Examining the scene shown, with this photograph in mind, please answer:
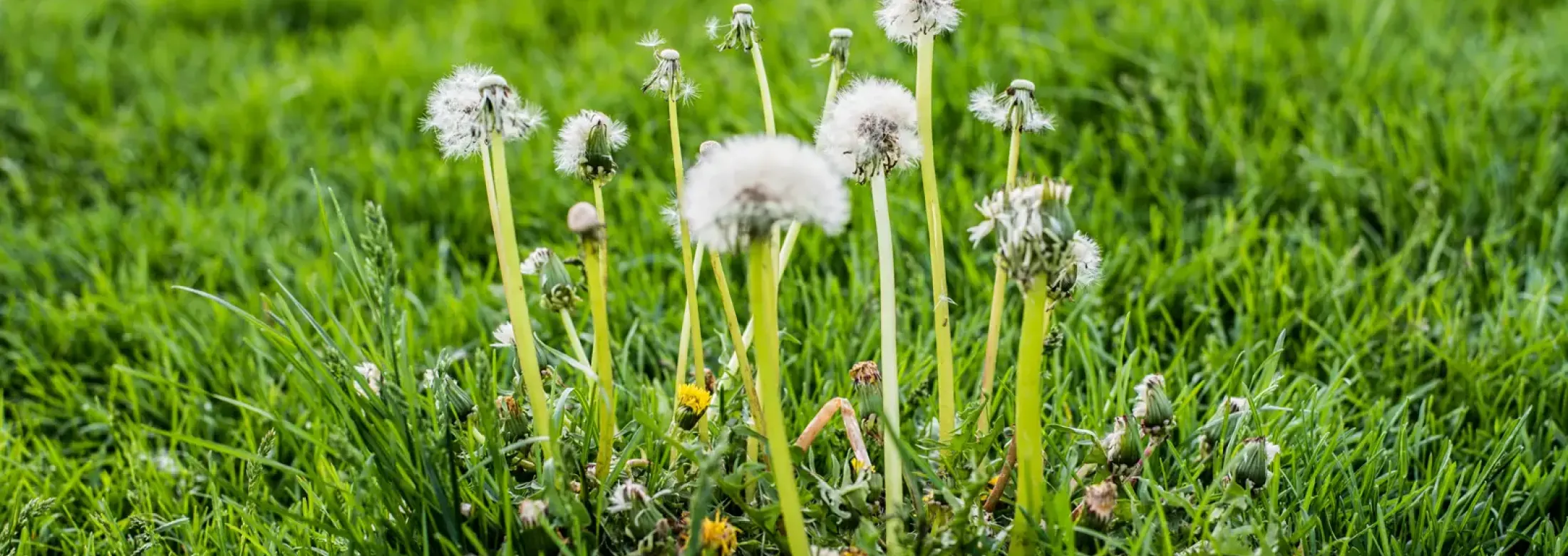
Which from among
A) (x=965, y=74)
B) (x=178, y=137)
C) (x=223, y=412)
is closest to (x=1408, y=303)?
(x=965, y=74)

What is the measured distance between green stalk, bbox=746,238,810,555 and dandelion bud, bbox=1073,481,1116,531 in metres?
0.31

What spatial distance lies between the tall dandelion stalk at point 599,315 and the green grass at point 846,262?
0.09 m

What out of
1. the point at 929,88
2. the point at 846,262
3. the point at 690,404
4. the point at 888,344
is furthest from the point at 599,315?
the point at 846,262

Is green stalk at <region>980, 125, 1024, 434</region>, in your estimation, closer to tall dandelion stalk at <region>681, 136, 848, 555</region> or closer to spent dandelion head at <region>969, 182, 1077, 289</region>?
spent dandelion head at <region>969, 182, 1077, 289</region>

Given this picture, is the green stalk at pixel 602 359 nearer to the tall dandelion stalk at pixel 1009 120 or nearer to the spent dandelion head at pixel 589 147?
the spent dandelion head at pixel 589 147

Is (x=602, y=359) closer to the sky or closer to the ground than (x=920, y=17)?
→ closer to the ground

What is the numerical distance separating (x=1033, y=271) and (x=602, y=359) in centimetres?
51

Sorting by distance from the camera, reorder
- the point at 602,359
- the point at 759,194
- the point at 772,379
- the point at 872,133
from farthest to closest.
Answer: the point at 602,359
the point at 872,133
the point at 772,379
the point at 759,194

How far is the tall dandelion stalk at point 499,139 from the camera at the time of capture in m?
1.17

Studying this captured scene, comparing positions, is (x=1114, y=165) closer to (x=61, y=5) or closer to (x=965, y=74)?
(x=965, y=74)

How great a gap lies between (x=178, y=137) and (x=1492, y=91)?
11.9 feet

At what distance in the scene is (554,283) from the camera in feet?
4.45

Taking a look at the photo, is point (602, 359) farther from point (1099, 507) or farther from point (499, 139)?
point (1099, 507)

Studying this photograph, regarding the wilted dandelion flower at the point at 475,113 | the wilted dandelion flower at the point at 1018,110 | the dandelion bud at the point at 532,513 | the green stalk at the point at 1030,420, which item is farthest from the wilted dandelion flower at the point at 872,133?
the dandelion bud at the point at 532,513
